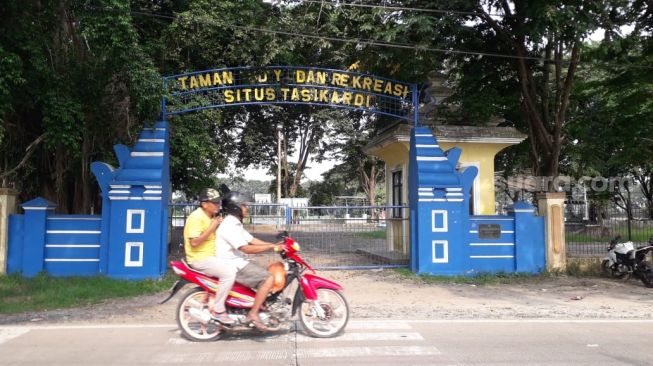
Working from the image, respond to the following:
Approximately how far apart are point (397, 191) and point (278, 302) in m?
8.98

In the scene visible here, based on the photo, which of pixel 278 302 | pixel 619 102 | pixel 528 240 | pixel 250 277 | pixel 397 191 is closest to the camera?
pixel 250 277

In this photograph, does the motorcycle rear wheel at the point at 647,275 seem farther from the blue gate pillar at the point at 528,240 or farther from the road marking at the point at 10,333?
the road marking at the point at 10,333

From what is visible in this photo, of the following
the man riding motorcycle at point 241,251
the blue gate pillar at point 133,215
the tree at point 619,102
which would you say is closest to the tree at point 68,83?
the blue gate pillar at point 133,215

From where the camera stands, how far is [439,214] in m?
11.6

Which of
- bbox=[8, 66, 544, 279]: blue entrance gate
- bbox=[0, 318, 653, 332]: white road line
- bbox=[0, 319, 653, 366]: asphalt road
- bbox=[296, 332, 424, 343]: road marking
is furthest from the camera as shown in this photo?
bbox=[8, 66, 544, 279]: blue entrance gate

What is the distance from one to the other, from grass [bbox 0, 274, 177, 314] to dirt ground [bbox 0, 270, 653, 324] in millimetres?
362

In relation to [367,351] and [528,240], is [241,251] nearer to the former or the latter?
[367,351]

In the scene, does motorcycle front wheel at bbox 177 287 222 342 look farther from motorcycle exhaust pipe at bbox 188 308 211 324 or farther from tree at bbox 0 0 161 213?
tree at bbox 0 0 161 213

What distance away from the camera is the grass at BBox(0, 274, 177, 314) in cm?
843

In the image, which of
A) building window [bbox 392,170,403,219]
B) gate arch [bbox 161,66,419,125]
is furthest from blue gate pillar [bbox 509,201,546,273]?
building window [bbox 392,170,403,219]

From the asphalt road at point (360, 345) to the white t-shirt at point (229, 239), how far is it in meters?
0.99

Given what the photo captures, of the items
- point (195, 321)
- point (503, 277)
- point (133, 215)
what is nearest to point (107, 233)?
point (133, 215)

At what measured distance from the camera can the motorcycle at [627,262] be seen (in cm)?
1098

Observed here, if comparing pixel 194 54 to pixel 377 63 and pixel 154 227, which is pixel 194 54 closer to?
pixel 377 63
